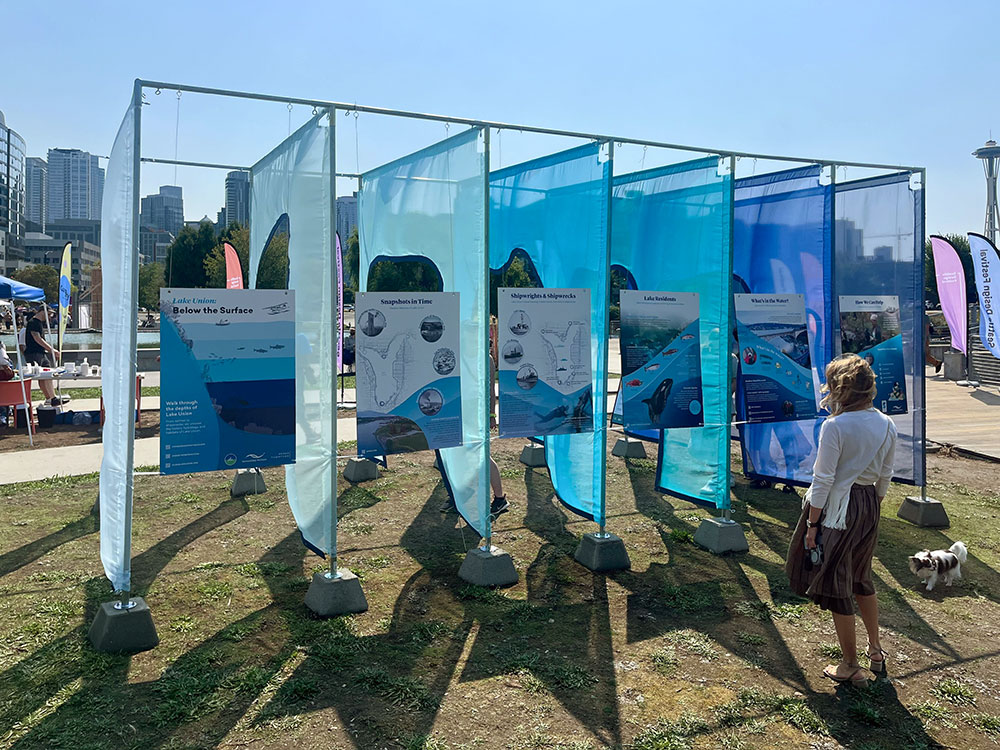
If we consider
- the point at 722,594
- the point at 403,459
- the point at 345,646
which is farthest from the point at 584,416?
the point at 403,459

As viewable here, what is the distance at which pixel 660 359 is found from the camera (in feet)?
17.1

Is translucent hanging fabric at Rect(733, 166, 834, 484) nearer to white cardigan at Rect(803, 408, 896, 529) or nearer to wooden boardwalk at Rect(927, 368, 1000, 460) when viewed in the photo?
white cardigan at Rect(803, 408, 896, 529)

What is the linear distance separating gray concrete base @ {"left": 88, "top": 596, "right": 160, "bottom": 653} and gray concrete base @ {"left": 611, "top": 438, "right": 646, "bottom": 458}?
5.93 m

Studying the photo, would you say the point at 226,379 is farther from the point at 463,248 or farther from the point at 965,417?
the point at 965,417

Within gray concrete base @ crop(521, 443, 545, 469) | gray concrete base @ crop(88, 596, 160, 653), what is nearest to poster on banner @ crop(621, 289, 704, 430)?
gray concrete base @ crop(88, 596, 160, 653)

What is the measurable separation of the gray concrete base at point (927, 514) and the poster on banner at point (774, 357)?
4.63ft

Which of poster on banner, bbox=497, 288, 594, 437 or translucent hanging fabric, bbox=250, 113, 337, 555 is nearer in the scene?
translucent hanging fabric, bbox=250, 113, 337, 555

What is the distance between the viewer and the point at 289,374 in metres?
4.03

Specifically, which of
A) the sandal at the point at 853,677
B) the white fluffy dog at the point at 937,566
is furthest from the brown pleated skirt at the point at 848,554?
the white fluffy dog at the point at 937,566

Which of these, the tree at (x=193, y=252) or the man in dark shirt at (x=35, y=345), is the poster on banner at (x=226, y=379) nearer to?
the man in dark shirt at (x=35, y=345)

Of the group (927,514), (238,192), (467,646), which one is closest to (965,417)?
(927,514)

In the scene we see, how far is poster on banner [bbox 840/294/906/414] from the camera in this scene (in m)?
6.20

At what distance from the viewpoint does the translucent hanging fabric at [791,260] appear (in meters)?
6.29

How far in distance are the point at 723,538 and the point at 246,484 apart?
407 centimetres
